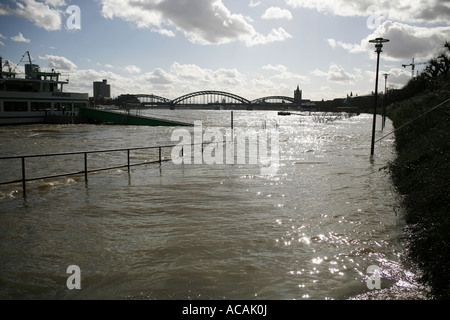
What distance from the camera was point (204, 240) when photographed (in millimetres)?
6301

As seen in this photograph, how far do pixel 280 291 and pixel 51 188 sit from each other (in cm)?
955

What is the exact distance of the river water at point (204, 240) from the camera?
4.60 m

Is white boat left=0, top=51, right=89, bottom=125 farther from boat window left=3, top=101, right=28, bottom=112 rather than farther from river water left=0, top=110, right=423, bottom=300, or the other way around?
river water left=0, top=110, right=423, bottom=300

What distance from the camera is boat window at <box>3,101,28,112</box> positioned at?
157 ft

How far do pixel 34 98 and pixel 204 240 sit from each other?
54028 millimetres

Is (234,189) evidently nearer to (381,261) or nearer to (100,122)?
(381,261)

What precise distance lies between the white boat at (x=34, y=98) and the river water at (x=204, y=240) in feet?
145
